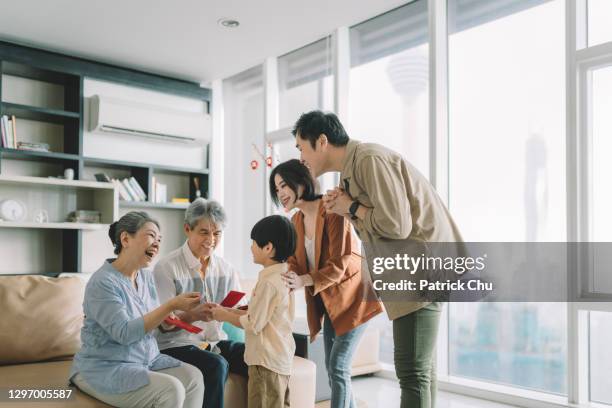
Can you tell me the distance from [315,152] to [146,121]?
3707 mm

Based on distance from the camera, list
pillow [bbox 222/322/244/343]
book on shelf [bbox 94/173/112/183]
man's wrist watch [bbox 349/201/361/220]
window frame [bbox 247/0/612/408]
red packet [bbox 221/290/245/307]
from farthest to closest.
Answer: book on shelf [bbox 94/173/112/183] < window frame [bbox 247/0/612/408] < pillow [bbox 222/322/244/343] < red packet [bbox 221/290/245/307] < man's wrist watch [bbox 349/201/361/220]

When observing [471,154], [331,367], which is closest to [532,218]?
[471,154]

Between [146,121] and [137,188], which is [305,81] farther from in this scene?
[137,188]

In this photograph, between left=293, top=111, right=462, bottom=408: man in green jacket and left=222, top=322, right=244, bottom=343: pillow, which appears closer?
left=293, top=111, right=462, bottom=408: man in green jacket

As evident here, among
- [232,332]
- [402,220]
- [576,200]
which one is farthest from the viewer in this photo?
[576,200]

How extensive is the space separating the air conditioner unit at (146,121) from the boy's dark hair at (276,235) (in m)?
3.45

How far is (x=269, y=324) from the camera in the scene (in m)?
2.22

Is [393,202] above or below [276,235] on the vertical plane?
above

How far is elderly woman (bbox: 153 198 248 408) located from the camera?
245 centimetres

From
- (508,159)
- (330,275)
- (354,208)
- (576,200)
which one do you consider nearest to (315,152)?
(354,208)

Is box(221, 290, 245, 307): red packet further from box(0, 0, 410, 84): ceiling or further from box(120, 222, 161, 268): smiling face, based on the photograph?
box(0, 0, 410, 84): ceiling

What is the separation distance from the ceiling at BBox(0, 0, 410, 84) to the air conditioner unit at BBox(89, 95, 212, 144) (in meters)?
0.43

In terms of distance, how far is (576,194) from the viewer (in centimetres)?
319

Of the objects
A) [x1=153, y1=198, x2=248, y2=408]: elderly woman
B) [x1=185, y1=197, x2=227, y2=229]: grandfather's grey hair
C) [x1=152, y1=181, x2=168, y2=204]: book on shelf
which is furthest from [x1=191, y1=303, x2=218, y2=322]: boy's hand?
[x1=152, y1=181, x2=168, y2=204]: book on shelf
